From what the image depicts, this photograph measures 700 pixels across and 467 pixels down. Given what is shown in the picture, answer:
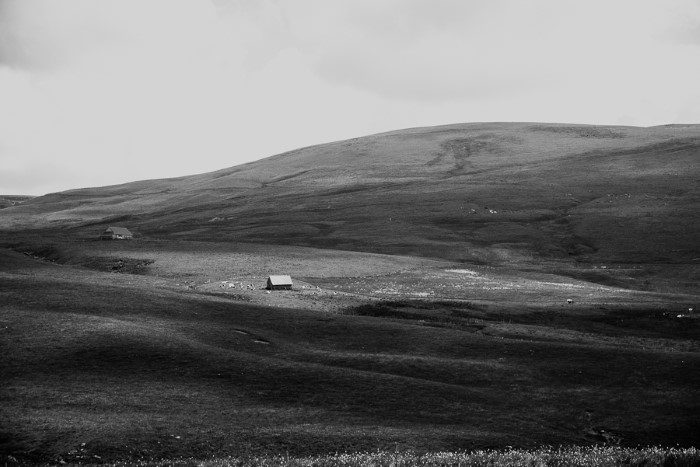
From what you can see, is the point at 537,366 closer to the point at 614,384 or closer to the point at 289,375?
the point at 614,384

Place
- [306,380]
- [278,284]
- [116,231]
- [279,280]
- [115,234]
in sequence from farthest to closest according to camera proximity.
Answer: [116,231] → [115,234] → [279,280] → [278,284] → [306,380]

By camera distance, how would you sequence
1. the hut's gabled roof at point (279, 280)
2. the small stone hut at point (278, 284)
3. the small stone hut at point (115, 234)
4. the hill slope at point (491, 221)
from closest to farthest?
the small stone hut at point (278, 284), the hut's gabled roof at point (279, 280), the hill slope at point (491, 221), the small stone hut at point (115, 234)

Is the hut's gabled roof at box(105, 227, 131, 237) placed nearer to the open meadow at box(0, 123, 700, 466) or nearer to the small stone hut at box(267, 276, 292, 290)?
the open meadow at box(0, 123, 700, 466)

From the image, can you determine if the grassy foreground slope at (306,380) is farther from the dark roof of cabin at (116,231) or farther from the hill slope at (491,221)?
the dark roof of cabin at (116,231)

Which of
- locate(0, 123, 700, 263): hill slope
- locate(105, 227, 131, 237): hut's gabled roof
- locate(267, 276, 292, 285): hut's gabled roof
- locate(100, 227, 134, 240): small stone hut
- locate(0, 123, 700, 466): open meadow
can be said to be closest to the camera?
locate(0, 123, 700, 466): open meadow

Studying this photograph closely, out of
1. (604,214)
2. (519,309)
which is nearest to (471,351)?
(519,309)

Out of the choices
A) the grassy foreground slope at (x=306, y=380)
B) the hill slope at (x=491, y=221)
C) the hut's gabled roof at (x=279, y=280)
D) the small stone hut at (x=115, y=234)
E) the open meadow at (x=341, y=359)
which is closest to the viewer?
the open meadow at (x=341, y=359)

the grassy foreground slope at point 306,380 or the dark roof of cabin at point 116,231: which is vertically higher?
the dark roof of cabin at point 116,231

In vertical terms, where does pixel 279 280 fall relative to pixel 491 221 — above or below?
below

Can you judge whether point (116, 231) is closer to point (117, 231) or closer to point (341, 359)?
point (117, 231)

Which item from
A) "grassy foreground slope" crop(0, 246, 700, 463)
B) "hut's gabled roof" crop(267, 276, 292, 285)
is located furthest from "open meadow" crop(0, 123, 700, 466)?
"hut's gabled roof" crop(267, 276, 292, 285)

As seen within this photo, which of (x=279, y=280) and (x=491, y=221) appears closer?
(x=279, y=280)

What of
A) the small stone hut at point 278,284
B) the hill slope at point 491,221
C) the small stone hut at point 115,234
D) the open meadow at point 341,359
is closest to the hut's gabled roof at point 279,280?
the small stone hut at point 278,284

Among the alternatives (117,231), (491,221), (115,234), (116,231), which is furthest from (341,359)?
(491,221)
